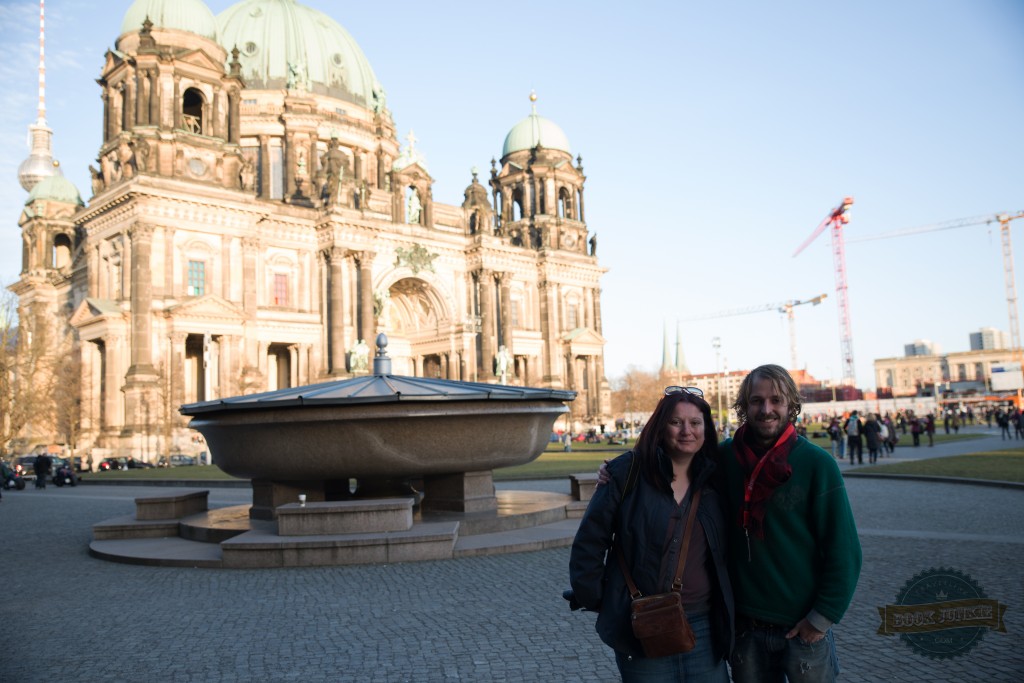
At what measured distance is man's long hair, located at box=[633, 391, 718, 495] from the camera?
3588 millimetres

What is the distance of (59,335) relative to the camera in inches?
2356

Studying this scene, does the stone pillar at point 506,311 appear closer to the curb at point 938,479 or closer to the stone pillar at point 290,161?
the stone pillar at point 290,161

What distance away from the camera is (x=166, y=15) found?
158 feet

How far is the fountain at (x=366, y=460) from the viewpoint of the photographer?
10.9 m

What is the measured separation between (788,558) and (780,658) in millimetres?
444

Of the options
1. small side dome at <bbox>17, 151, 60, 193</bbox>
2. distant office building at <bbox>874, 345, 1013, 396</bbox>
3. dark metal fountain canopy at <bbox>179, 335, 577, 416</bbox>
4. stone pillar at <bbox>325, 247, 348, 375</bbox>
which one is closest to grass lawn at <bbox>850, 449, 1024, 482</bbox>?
dark metal fountain canopy at <bbox>179, 335, 577, 416</bbox>

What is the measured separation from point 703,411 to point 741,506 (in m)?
0.44

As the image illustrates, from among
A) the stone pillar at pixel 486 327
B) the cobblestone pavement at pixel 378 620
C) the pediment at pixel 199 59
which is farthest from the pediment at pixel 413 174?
the cobblestone pavement at pixel 378 620

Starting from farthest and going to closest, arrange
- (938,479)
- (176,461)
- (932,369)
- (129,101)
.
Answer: (932,369)
(129,101)
(176,461)
(938,479)

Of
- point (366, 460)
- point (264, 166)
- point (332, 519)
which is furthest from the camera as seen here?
point (264, 166)

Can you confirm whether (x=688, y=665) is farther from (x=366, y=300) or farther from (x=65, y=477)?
(x=366, y=300)

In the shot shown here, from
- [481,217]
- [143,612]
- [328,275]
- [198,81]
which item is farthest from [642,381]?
[143,612]

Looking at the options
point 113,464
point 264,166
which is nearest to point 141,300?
point 113,464

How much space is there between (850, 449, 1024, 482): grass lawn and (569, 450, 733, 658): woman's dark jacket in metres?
17.8
